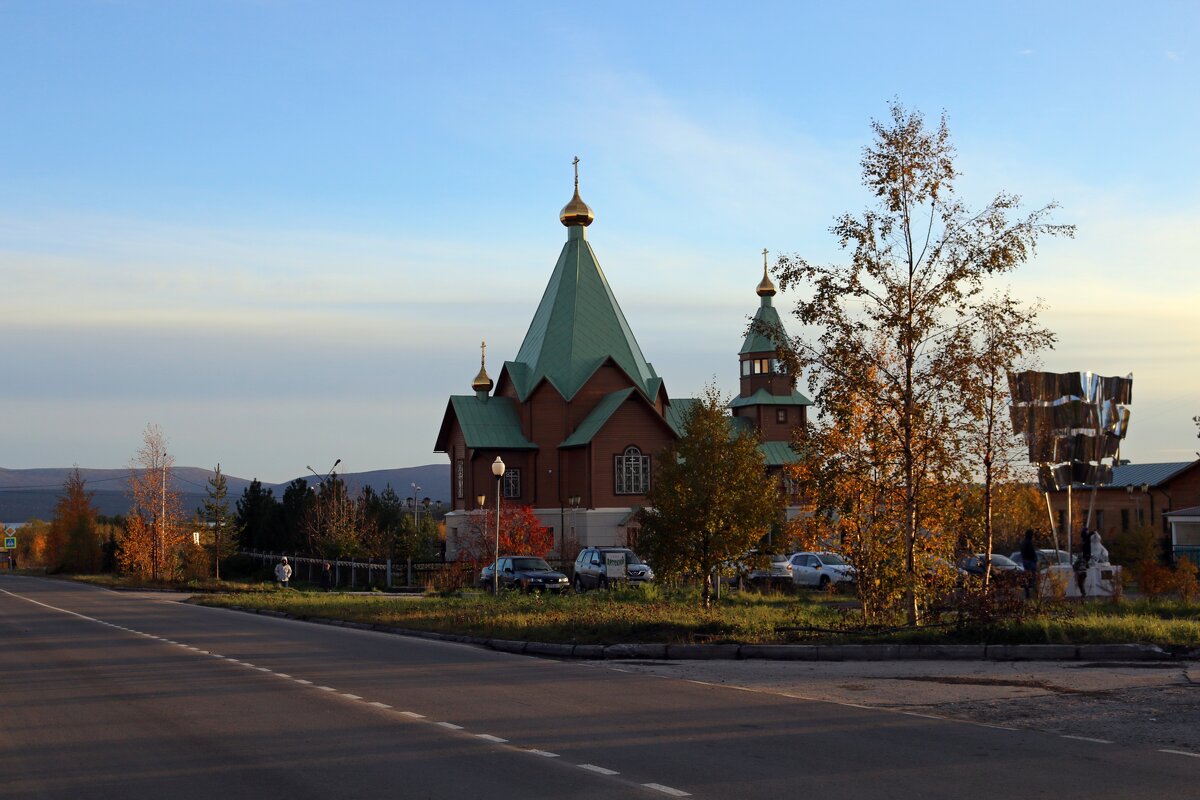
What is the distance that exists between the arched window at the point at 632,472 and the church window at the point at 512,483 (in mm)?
5943

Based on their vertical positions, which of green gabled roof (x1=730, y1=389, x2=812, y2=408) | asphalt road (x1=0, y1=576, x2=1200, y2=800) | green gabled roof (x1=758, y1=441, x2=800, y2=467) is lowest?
asphalt road (x1=0, y1=576, x2=1200, y2=800)

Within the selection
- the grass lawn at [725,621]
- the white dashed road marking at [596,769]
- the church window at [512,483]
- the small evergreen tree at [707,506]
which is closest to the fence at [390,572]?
the church window at [512,483]

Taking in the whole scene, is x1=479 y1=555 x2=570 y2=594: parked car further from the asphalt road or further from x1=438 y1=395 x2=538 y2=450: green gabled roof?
x1=438 y1=395 x2=538 y2=450: green gabled roof

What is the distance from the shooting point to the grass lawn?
17250mm

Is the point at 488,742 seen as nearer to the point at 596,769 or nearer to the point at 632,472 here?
the point at 596,769

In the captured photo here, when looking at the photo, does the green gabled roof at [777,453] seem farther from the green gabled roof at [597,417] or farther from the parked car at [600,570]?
the parked car at [600,570]

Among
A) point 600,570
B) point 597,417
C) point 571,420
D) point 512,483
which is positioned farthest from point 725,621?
point 512,483

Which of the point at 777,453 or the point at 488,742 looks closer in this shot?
the point at 488,742

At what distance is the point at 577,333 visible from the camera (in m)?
61.4

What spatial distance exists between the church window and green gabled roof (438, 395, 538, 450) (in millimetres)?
1274

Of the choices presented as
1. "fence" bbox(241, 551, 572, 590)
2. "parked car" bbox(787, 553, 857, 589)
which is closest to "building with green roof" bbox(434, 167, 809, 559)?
"fence" bbox(241, 551, 572, 590)

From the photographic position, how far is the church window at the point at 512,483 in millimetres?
61009

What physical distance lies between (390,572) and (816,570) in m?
17.4

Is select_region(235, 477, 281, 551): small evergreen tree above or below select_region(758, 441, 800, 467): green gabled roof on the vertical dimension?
below
